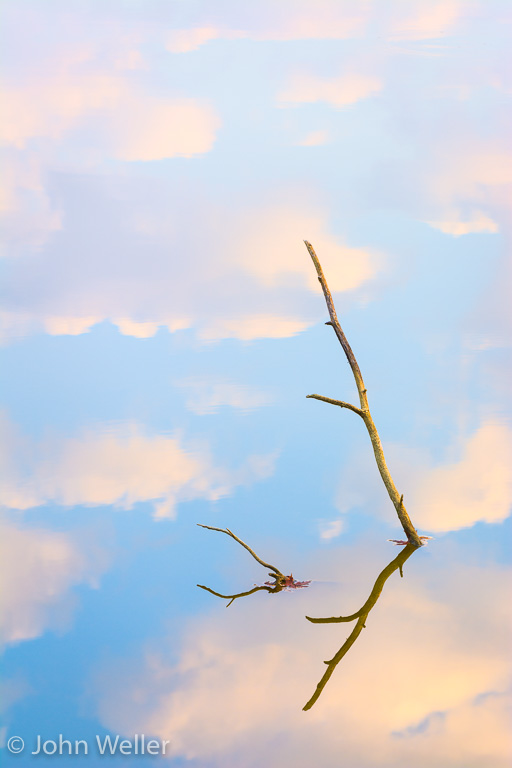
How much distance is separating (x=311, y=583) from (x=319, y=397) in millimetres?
1711

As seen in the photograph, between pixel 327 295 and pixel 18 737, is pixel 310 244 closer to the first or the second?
pixel 327 295

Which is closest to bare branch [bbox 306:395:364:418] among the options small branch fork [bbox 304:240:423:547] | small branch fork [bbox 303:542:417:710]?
small branch fork [bbox 304:240:423:547]

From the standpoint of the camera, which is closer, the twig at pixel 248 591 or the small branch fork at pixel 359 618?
the small branch fork at pixel 359 618

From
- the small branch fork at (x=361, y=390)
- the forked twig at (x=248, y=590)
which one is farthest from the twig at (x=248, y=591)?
the small branch fork at (x=361, y=390)

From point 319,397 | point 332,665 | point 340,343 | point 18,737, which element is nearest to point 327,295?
point 340,343

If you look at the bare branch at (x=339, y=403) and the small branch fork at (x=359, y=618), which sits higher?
the bare branch at (x=339, y=403)

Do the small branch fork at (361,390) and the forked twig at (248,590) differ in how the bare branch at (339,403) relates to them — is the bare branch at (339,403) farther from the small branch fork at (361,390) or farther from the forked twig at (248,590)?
the forked twig at (248,590)

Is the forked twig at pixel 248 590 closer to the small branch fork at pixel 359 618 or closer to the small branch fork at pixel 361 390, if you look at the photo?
the small branch fork at pixel 359 618

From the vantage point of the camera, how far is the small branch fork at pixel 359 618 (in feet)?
21.5

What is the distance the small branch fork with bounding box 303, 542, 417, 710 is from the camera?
21.5 ft

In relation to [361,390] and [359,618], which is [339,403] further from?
[359,618]

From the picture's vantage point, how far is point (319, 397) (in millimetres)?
7758

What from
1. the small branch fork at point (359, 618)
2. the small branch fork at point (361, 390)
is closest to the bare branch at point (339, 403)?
the small branch fork at point (361, 390)

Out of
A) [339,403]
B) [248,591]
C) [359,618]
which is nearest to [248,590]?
[248,591]
